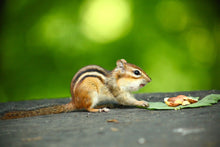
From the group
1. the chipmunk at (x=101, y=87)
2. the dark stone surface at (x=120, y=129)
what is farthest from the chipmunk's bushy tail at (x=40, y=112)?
the dark stone surface at (x=120, y=129)

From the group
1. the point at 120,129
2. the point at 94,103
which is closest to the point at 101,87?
the point at 94,103

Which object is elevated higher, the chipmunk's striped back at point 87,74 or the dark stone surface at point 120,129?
the chipmunk's striped back at point 87,74

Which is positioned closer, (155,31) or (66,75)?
(66,75)

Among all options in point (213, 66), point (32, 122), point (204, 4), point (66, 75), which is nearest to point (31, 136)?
point (32, 122)

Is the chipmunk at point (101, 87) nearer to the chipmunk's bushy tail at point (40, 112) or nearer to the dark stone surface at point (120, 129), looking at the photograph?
the chipmunk's bushy tail at point (40, 112)

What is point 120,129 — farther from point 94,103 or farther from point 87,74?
point 87,74

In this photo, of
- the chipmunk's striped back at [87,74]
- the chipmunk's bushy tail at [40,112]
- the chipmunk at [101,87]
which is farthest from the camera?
the chipmunk's striped back at [87,74]

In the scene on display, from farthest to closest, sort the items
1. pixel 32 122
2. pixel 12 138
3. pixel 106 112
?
pixel 106 112 → pixel 32 122 → pixel 12 138

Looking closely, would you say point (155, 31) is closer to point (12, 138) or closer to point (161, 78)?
point (161, 78)
